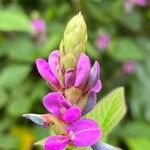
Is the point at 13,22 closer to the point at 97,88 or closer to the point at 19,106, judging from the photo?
the point at 19,106

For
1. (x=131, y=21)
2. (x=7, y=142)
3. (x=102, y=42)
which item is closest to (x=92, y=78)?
(x=7, y=142)

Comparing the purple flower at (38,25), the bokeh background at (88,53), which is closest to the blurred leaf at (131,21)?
the bokeh background at (88,53)

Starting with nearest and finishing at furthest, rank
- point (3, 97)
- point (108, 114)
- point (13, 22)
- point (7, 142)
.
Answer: point (108, 114), point (13, 22), point (7, 142), point (3, 97)

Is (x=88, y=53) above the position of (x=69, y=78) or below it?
below

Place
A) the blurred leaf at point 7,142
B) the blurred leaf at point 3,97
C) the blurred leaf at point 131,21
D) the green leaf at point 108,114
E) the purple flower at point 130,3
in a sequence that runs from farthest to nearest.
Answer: the blurred leaf at point 131,21, the purple flower at point 130,3, the blurred leaf at point 3,97, the blurred leaf at point 7,142, the green leaf at point 108,114

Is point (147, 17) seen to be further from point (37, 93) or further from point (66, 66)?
point (66, 66)

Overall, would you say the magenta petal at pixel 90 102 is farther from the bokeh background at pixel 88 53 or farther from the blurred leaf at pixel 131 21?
the blurred leaf at pixel 131 21
